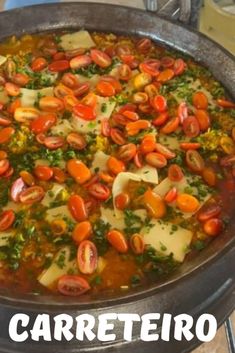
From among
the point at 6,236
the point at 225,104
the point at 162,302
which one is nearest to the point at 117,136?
the point at 225,104

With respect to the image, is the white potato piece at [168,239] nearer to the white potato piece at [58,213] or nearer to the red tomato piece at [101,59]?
the white potato piece at [58,213]

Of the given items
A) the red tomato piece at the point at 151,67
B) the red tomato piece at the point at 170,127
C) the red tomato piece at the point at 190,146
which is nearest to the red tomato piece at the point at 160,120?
the red tomato piece at the point at 170,127

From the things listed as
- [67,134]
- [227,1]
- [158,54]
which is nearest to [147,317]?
[67,134]

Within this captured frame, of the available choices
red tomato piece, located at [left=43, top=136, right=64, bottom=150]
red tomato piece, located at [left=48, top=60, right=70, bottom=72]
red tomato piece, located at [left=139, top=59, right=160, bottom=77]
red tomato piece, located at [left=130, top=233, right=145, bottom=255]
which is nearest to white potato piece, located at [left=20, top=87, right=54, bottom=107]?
red tomato piece, located at [left=48, top=60, right=70, bottom=72]

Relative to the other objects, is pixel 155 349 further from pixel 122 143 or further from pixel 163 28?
pixel 163 28

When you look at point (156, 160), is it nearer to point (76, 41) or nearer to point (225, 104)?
point (225, 104)
